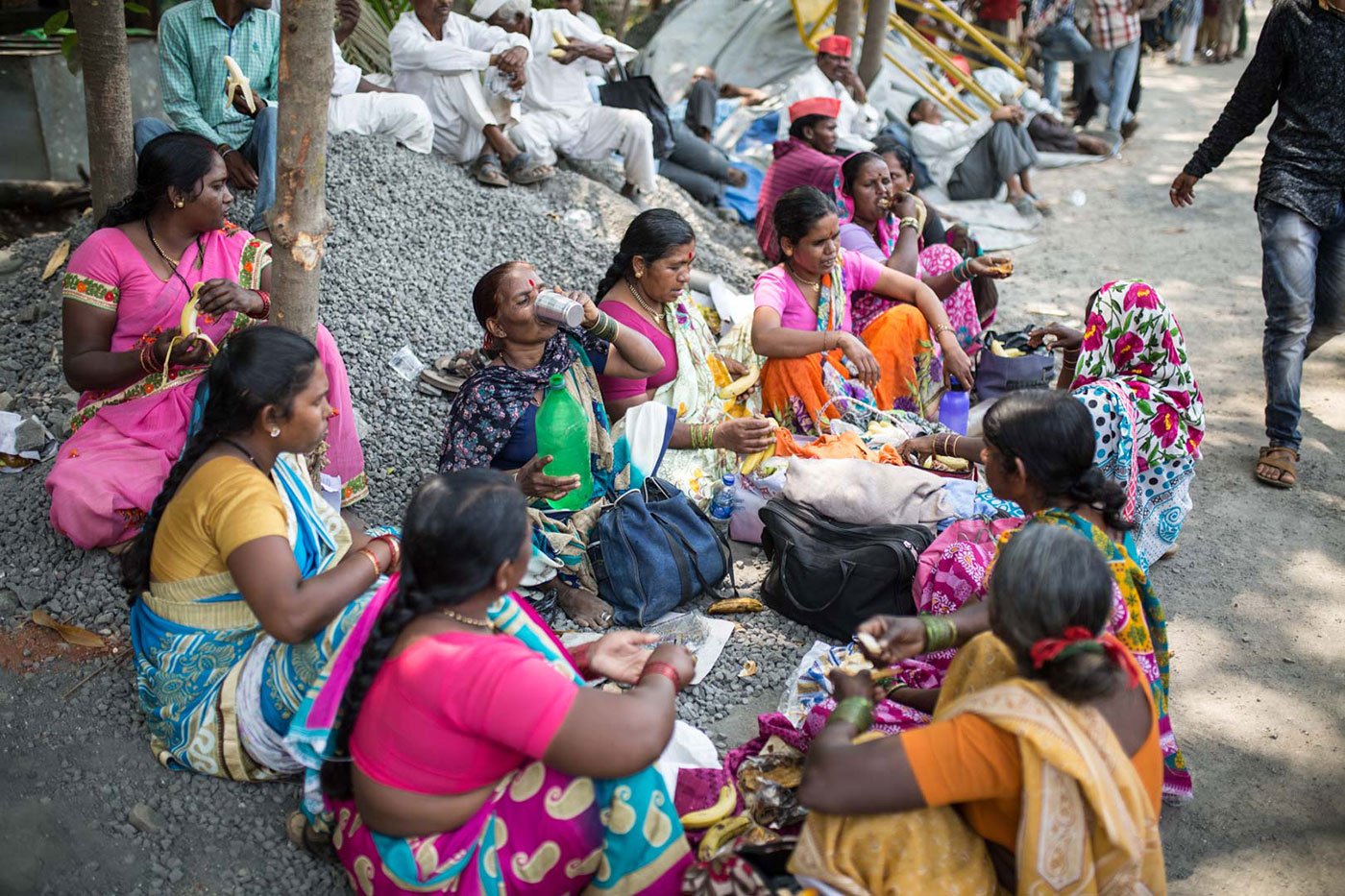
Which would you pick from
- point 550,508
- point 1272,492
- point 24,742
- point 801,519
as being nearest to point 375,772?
point 24,742

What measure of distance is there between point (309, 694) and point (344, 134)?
4372 mm

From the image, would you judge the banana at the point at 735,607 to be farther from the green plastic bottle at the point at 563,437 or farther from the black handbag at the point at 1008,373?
the black handbag at the point at 1008,373

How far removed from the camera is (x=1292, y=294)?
181 inches

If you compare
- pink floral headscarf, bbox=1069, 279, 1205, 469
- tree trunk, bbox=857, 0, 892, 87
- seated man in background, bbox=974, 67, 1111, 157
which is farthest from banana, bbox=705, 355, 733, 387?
seated man in background, bbox=974, 67, 1111, 157

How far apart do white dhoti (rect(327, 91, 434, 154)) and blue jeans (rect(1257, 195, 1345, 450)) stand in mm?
4298

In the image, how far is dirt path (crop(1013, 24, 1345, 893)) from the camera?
2896mm

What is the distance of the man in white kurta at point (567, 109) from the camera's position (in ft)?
22.8

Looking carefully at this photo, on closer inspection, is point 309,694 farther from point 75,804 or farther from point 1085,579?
point 1085,579

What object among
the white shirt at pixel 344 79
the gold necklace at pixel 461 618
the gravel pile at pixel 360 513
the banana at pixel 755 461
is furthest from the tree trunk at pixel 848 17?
the gold necklace at pixel 461 618

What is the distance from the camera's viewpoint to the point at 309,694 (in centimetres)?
237

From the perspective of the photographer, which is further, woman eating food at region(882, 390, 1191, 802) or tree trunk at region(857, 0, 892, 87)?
tree trunk at region(857, 0, 892, 87)

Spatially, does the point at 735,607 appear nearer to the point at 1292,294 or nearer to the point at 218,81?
the point at 1292,294

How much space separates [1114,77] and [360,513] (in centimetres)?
877

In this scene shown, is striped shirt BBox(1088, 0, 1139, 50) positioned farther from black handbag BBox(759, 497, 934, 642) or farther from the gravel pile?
black handbag BBox(759, 497, 934, 642)
